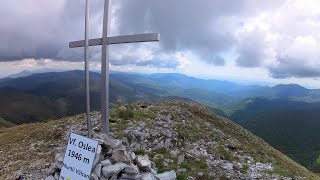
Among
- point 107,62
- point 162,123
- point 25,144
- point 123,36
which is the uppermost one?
point 123,36

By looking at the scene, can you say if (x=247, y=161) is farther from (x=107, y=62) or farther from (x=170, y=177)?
(x=107, y=62)

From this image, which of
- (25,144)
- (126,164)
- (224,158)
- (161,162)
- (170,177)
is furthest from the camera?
(25,144)

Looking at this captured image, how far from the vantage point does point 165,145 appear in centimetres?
2762

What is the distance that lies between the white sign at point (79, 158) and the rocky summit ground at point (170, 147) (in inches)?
211

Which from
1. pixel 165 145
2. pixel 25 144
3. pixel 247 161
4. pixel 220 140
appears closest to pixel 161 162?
pixel 165 145

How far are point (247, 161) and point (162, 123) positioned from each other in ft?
27.5

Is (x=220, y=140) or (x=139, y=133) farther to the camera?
(x=220, y=140)

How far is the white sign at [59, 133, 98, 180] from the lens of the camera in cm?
1350

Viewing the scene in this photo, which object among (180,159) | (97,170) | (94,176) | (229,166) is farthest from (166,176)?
(229,166)

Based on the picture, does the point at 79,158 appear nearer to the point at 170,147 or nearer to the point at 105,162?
the point at 105,162

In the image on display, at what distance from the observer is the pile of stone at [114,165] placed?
15.4 meters

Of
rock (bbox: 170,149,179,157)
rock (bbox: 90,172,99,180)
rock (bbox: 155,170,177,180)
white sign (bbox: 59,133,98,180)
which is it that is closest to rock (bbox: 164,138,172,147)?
rock (bbox: 170,149,179,157)

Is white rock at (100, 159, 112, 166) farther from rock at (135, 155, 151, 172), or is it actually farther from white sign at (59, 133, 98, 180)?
white sign at (59, 133, 98, 180)

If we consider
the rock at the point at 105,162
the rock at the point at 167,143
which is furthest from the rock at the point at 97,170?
the rock at the point at 167,143
